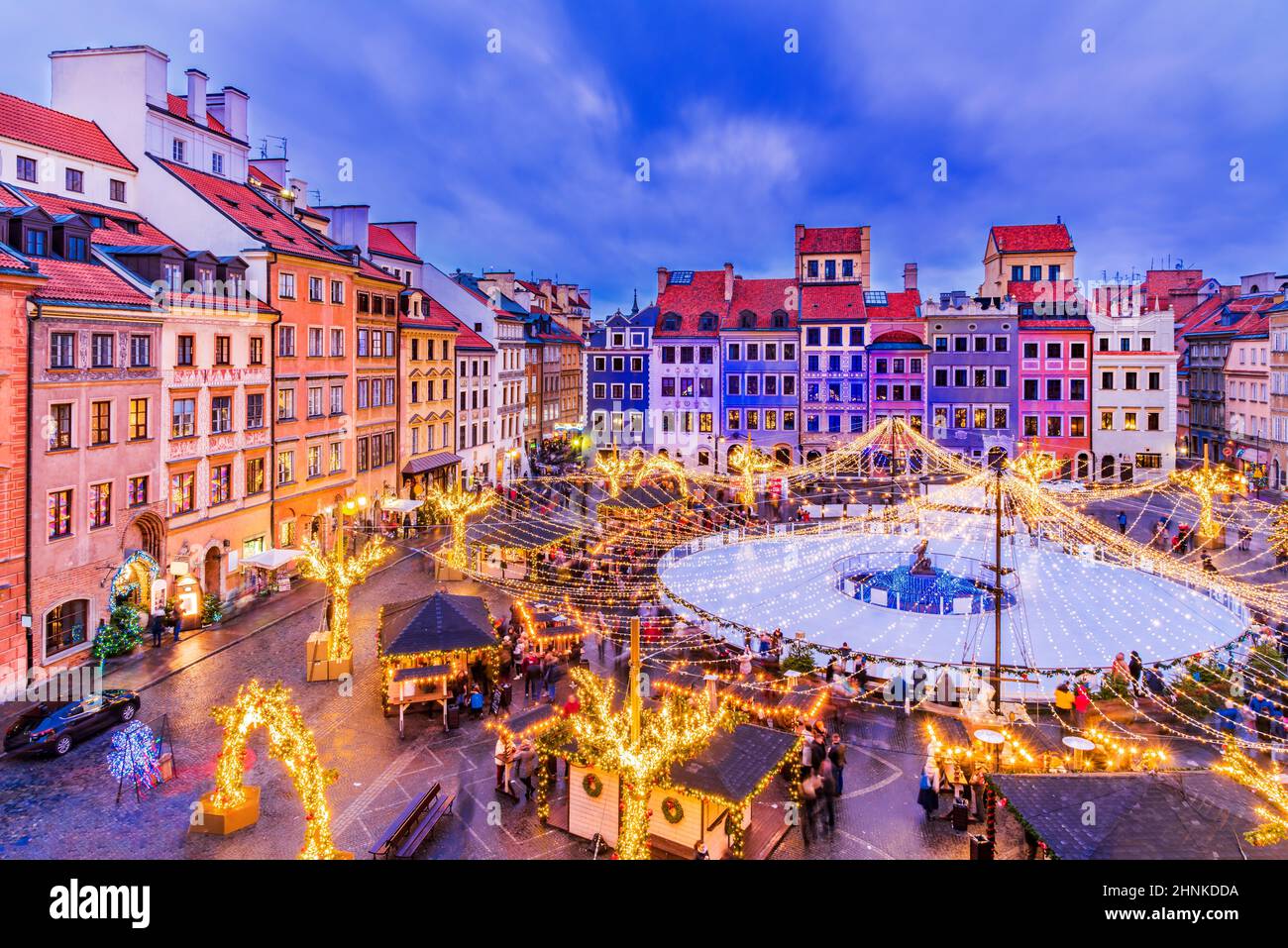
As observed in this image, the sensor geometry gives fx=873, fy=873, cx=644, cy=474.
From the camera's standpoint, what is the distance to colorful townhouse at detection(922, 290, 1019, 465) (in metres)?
59.6

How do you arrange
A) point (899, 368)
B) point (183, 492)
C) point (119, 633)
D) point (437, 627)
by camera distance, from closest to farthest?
point (437, 627) < point (119, 633) < point (183, 492) < point (899, 368)

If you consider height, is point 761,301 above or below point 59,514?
above

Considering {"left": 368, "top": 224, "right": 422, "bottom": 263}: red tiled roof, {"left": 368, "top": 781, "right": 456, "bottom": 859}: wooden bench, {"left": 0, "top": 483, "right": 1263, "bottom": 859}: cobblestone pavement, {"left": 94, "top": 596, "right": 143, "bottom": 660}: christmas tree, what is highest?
{"left": 368, "top": 224, "right": 422, "bottom": 263}: red tiled roof

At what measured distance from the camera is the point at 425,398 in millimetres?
47719

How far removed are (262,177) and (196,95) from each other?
8.64 meters

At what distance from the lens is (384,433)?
43500mm

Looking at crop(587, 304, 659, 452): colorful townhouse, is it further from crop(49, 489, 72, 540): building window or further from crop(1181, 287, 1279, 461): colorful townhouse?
crop(49, 489, 72, 540): building window

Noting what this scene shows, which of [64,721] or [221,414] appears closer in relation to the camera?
[64,721]

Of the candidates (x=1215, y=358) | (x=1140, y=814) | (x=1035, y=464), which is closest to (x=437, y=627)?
(x=1140, y=814)

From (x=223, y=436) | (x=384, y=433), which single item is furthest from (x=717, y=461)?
(x=223, y=436)

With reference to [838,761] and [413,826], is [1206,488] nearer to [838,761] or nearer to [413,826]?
[838,761]

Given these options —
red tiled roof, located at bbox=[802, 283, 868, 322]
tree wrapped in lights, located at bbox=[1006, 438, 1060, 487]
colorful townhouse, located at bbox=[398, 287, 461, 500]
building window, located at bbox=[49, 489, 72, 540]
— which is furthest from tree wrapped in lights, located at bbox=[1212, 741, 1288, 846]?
red tiled roof, located at bbox=[802, 283, 868, 322]

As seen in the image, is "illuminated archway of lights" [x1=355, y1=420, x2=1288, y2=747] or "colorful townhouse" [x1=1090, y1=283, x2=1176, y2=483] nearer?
"illuminated archway of lights" [x1=355, y1=420, x2=1288, y2=747]

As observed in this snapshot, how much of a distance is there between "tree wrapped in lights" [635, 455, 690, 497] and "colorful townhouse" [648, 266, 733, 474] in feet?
38.0
